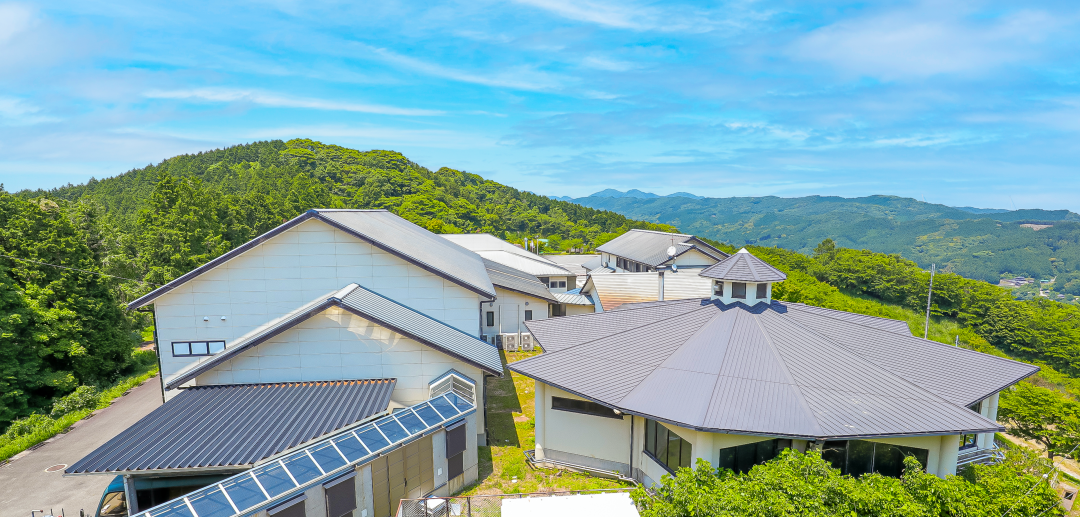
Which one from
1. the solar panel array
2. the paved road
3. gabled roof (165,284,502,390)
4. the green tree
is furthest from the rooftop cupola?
the paved road

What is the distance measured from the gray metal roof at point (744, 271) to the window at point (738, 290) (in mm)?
512

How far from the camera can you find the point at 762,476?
34.6 ft

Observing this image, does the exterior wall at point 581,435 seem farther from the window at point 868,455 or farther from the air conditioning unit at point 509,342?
the air conditioning unit at point 509,342

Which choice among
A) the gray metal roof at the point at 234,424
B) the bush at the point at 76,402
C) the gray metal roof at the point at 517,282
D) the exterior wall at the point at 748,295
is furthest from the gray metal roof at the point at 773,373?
the bush at the point at 76,402

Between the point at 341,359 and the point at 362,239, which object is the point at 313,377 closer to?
the point at 341,359

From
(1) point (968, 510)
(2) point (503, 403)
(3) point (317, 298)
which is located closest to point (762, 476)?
(1) point (968, 510)

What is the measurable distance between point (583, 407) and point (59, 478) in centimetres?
1833

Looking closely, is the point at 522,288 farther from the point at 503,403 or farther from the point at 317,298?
the point at 317,298

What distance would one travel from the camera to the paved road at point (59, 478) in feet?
48.2

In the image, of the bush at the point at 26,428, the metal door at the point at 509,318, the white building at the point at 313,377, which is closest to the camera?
the white building at the point at 313,377

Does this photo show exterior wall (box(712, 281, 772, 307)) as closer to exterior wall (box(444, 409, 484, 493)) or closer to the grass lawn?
the grass lawn

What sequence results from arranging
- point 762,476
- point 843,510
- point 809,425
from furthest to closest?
point 809,425 < point 762,476 < point 843,510

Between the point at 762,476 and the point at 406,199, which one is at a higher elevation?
the point at 406,199

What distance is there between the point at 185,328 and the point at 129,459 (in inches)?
327
